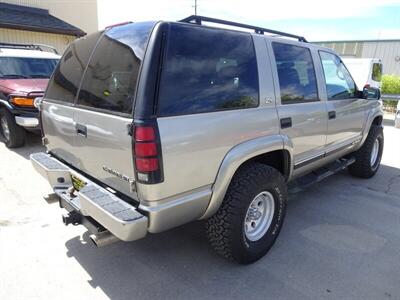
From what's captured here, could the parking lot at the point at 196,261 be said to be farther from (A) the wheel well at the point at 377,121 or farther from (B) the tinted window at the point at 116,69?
(A) the wheel well at the point at 377,121

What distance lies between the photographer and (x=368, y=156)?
Answer: 4.94m

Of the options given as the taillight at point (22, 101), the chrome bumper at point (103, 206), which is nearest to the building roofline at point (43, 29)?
the taillight at point (22, 101)

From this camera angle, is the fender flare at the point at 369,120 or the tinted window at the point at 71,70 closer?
the tinted window at the point at 71,70

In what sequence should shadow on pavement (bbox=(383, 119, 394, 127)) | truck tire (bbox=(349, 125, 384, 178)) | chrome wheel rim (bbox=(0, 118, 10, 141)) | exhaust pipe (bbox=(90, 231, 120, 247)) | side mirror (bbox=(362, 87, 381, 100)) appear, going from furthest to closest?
shadow on pavement (bbox=(383, 119, 394, 127))
chrome wheel rim (bbox=(0, 118, 10, 141))
truck tire (bbox=(349, 125, 384, 178))
side mirror (bbox=(362, 87, 381, 100))
exhaust pipe (bbox=(90, 231, 120, 247))

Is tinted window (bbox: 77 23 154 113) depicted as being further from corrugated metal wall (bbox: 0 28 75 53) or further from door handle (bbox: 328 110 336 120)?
corrugated metal wall (bbox: 0 28 75 53)

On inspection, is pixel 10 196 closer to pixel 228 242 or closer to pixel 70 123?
pixel 70 123

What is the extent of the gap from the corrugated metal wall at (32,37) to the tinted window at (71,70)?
12.6 metres

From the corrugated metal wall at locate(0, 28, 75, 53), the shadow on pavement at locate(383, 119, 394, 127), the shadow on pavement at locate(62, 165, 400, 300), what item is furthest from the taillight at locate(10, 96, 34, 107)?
the shadow on pavement at locate(383, 119, 394, 127)

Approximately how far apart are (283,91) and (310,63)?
797 millimetres

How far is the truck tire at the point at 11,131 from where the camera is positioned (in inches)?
239

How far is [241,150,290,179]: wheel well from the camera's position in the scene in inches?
121

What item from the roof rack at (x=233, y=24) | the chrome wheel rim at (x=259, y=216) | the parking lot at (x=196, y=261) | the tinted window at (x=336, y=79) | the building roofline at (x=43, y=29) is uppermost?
the building roofline at (x=43, y=29)

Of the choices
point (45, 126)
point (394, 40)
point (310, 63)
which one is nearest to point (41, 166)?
point (45, 126)

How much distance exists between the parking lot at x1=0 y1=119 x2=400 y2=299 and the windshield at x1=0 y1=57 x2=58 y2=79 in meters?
3.89
